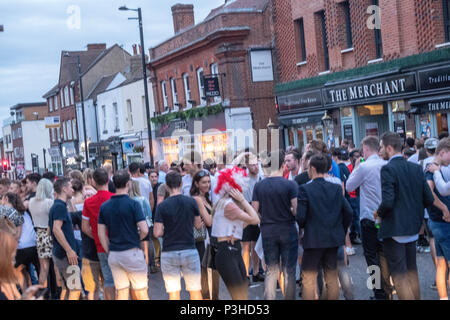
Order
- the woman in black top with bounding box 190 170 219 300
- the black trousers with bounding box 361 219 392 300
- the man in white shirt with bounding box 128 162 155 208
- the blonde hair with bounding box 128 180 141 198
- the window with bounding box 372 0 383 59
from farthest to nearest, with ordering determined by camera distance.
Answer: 1. the window with bounding box 372 0 383 59
2. the man in white shirt with bounding box 128 162 155 208
3. the blonde hair with bounding box 128 180 141 198
4. the woman in black top with bounding box 190 170 219 300
5. the black trousers with bounding box 361 219 392 300

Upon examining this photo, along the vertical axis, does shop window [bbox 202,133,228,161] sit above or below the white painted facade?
below

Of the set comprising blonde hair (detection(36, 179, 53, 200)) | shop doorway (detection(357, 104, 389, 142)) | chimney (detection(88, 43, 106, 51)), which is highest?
chimney (detection(88, 43, 106, 51))

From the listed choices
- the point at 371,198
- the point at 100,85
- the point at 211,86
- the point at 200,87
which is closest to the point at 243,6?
the point at 200,87

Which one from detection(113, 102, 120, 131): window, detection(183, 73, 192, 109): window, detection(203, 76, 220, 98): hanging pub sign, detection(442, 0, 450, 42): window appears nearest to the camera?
detection(442, 0, 450, 42): window

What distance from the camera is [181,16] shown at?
3534cm

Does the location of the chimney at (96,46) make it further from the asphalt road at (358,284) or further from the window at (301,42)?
the asphalt road at (358,284)

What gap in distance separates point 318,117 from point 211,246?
1727 cm

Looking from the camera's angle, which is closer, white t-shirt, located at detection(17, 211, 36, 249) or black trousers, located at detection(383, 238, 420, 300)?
black trousers, located at detection(383, 238, 420, 300)

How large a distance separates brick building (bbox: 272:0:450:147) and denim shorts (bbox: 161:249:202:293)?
42.0 feet

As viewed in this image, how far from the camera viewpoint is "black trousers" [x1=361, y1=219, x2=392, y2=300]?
24.6ft

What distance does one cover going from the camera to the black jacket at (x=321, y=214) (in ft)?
21.9

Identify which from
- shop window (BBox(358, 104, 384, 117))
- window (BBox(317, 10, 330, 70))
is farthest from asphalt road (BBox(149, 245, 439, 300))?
window (BBox(317, 10, 330, 70))

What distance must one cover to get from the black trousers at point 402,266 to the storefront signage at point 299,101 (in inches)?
671

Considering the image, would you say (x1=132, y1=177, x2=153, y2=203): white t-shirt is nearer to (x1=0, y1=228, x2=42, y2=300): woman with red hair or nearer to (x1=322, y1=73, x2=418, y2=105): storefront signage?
Answer: (x1=0, y1=228, x2=42, y2=300): woman with red hair
